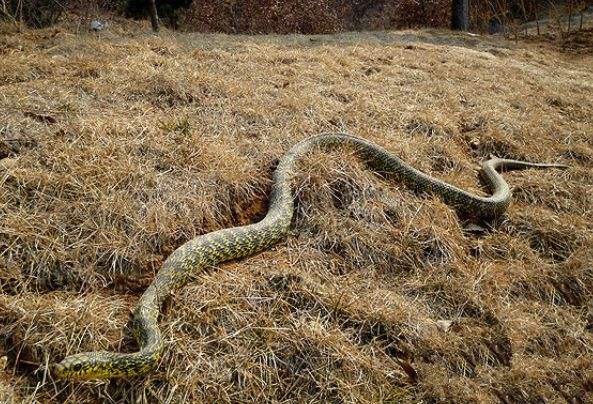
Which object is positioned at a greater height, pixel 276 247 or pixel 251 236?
pixel 251 236

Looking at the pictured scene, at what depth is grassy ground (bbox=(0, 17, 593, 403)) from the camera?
3822 mm

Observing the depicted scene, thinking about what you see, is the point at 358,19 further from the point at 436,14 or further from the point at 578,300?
the point at 578,300

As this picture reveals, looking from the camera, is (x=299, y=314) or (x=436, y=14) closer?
(x=299, y=314)

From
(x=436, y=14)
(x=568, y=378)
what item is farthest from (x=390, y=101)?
(x=436, y=14)

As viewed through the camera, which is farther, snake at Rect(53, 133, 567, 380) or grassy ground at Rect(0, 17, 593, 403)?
Result: grassy ground at Rect(0, 17, 593, 403)

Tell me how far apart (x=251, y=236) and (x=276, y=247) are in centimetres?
31

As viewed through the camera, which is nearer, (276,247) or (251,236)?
(251,236)

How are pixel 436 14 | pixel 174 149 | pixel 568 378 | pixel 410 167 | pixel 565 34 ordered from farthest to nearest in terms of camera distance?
pixel 436 14, pixel 565 34, pixel 410 167, pixel 174 149, pixel 568 378

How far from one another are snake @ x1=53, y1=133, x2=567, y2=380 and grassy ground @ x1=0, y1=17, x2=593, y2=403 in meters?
0.12

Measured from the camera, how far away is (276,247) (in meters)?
4.92

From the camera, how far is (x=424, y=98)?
8.24 metres

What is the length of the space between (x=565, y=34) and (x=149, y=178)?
1649cm

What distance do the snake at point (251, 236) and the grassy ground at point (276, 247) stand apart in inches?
4.8

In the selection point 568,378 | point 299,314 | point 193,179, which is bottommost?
Result: point 568,378
